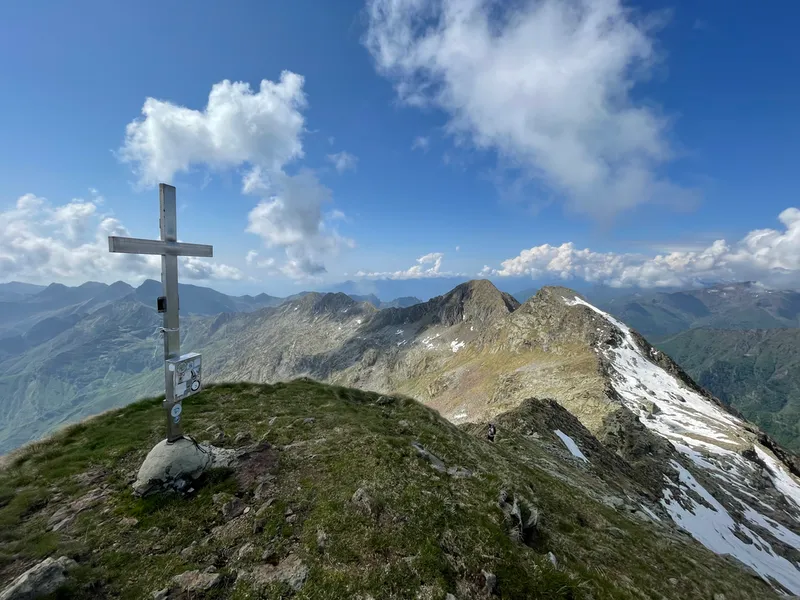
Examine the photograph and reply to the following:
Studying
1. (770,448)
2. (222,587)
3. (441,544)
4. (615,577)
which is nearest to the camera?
(222,587)

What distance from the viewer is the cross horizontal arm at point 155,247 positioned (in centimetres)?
1130

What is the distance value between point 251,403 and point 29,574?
13.3 metres

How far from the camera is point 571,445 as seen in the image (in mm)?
39531

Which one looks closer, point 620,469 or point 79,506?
point 79,506

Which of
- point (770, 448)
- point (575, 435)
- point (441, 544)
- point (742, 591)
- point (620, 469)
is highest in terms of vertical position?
point (441, 544)

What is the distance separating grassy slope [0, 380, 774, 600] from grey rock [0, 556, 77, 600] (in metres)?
0.33

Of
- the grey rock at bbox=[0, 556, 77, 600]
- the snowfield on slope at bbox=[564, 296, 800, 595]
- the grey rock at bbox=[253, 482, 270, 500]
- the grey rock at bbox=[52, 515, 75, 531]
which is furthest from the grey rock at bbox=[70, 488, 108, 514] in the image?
the snowfield on slope at bbox=[564, 296, 800, 595]

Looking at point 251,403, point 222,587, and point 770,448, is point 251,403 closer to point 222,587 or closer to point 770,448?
point 222,587

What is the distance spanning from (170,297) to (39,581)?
7.94 m

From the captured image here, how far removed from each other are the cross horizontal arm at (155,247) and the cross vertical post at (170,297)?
7.2 inches

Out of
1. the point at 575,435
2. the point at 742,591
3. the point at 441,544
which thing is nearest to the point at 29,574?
the point at 441,544

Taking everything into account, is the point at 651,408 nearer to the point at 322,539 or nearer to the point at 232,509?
the point at 322,539

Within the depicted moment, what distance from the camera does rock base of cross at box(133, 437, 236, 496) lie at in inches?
449

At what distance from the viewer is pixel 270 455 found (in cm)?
1414
